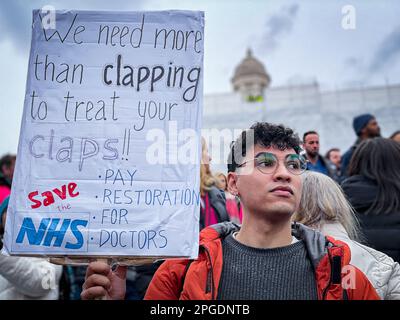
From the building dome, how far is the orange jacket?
63.2m

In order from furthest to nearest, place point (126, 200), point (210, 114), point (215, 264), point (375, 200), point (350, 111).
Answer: point (210, 114), point (350, 111), point (375, 200), point (126, 200), point (215, 264)

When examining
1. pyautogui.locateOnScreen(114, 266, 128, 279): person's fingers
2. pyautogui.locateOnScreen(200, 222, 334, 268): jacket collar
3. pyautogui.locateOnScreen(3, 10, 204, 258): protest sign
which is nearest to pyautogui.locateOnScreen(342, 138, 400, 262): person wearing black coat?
pyautogui.locateOnScreen(200, 222, 334, 268): jacket collar

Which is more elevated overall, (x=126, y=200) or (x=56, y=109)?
(x=56, y=109)

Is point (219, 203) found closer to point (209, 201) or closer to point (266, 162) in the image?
point (209, 201)


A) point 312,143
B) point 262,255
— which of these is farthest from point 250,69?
point 262,255

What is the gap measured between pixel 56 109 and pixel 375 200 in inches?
→ 86.4

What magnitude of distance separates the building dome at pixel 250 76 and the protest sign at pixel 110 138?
62.9 meters

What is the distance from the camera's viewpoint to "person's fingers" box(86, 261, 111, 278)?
2.51 meters

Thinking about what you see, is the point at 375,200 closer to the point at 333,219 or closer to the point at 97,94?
the point at 333,219

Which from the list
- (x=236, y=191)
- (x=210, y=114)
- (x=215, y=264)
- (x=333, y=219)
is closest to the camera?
(x=215, y=264)

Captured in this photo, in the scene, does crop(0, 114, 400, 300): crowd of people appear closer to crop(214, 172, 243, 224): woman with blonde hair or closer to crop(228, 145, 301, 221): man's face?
crop(228, 145, 301, 221): man's face

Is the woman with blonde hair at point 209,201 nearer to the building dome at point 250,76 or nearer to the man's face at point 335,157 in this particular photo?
the man's face at point 335,157

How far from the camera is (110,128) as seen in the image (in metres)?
2.68

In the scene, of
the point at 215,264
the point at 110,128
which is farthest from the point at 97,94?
the point at 215,264
